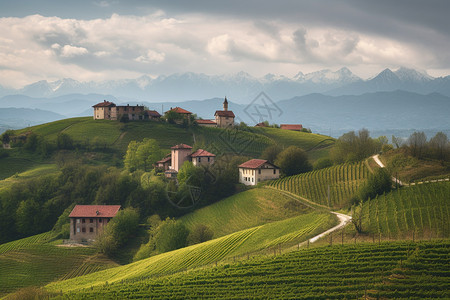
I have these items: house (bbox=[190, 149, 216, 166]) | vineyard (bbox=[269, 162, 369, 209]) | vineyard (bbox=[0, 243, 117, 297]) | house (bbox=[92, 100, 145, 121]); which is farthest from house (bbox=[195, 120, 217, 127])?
vineyard (bbox=[0, 243, 117, 297])

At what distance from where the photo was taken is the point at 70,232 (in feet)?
220

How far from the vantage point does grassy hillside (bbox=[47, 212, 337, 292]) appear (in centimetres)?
4037

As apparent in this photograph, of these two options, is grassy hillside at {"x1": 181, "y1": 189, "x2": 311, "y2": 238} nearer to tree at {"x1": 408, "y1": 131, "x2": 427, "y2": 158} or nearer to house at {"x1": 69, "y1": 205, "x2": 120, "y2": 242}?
house at {"x1": 69, "y1": 205, "x2": 120, "y2": 242}

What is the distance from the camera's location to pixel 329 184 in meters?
66.0

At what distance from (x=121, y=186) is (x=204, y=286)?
4712 cm

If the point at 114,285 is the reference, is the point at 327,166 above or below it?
above

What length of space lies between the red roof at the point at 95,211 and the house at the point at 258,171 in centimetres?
2196

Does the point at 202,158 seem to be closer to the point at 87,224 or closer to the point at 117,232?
the point at 87,224

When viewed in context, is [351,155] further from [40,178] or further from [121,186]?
[40,178]

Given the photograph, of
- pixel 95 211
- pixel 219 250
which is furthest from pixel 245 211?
pixel 219 250

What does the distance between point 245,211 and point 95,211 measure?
21799 mm

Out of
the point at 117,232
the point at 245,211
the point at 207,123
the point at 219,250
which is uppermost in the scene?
the point at 207,123

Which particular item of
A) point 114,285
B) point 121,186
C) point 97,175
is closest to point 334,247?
point 114,285

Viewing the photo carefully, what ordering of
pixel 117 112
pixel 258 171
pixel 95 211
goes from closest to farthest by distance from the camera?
1. pixel 95 211
2. pixel 258 171
3. pixel 117 112
